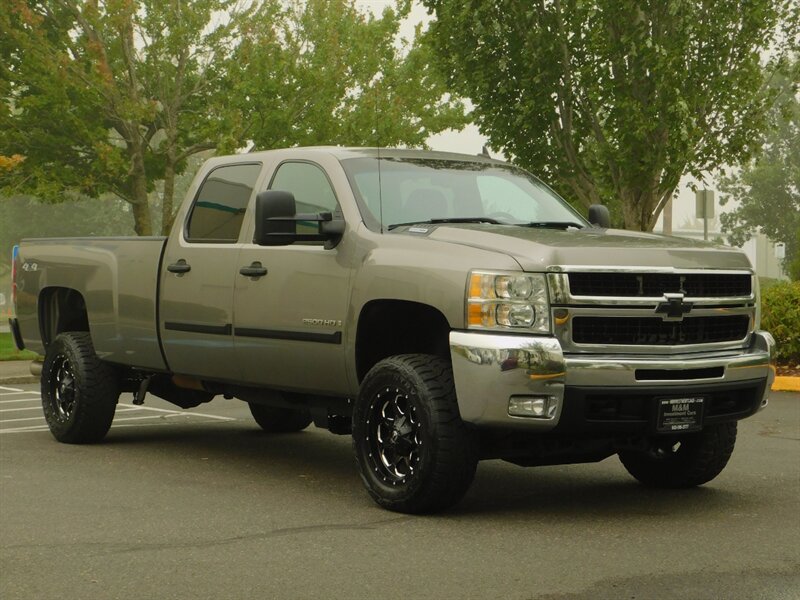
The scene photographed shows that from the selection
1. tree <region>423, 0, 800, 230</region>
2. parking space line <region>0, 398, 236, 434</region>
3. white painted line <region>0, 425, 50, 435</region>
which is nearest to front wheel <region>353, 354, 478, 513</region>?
white painted line <region>0, 425, 50, 435</region>

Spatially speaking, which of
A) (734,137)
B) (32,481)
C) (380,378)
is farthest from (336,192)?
(734,137)

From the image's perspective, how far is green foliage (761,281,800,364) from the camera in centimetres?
1581

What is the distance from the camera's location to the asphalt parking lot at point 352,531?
18.4 feet

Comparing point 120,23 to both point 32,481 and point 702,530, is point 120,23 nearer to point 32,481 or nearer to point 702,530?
point 32,481

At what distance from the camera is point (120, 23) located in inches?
1146

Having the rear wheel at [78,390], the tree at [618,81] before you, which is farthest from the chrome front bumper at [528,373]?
the tree at [618,81]

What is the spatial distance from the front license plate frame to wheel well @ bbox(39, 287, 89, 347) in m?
5.41

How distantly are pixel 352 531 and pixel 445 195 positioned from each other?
7.70ft

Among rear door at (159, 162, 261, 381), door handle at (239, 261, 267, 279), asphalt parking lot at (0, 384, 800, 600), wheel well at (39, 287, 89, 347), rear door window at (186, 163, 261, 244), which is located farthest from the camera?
wheel well at (39, 287, 89, 347)

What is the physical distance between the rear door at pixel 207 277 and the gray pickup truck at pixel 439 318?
2 cm

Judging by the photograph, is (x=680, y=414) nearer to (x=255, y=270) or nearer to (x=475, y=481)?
(x=475, y=481)

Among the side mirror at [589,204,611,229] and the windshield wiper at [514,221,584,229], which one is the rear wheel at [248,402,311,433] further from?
the windshield wiper at [514,221,584,229]

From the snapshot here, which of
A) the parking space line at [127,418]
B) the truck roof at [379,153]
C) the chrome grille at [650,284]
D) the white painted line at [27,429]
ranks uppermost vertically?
the truck roof at [379,153]

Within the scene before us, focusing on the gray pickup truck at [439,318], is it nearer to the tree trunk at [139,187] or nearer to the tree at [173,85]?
the tree at [173,85]
